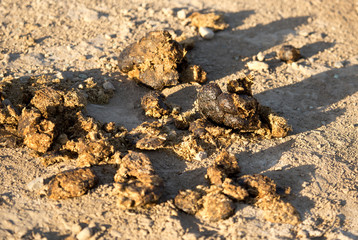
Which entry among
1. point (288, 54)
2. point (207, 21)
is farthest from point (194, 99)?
point (207, 21)

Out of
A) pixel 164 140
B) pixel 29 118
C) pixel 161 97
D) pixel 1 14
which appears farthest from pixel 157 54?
pixel 1 14

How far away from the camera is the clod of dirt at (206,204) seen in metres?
4.40

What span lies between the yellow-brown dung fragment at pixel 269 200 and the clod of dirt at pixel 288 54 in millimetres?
3398

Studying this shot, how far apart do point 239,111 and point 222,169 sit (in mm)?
987

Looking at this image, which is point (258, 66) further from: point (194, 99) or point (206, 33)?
point (194, 99)

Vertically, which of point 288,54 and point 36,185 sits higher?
point 288,54

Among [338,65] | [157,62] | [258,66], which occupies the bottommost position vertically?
[338,65]

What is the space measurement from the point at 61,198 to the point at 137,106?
2142 millimetres

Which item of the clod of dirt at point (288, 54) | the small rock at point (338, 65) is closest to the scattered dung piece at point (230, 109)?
the clod of dirt at point (288, 54)

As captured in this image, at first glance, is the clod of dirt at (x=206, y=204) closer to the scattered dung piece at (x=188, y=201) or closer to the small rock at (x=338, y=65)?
the scattered dung piece at (x=188, y=201)

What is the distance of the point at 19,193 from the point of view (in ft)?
15.4

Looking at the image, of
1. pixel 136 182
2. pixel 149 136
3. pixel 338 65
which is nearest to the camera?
pixel 136 182

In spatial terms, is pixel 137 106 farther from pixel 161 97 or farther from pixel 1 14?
pixel 1 14

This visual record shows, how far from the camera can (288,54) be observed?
752cm
